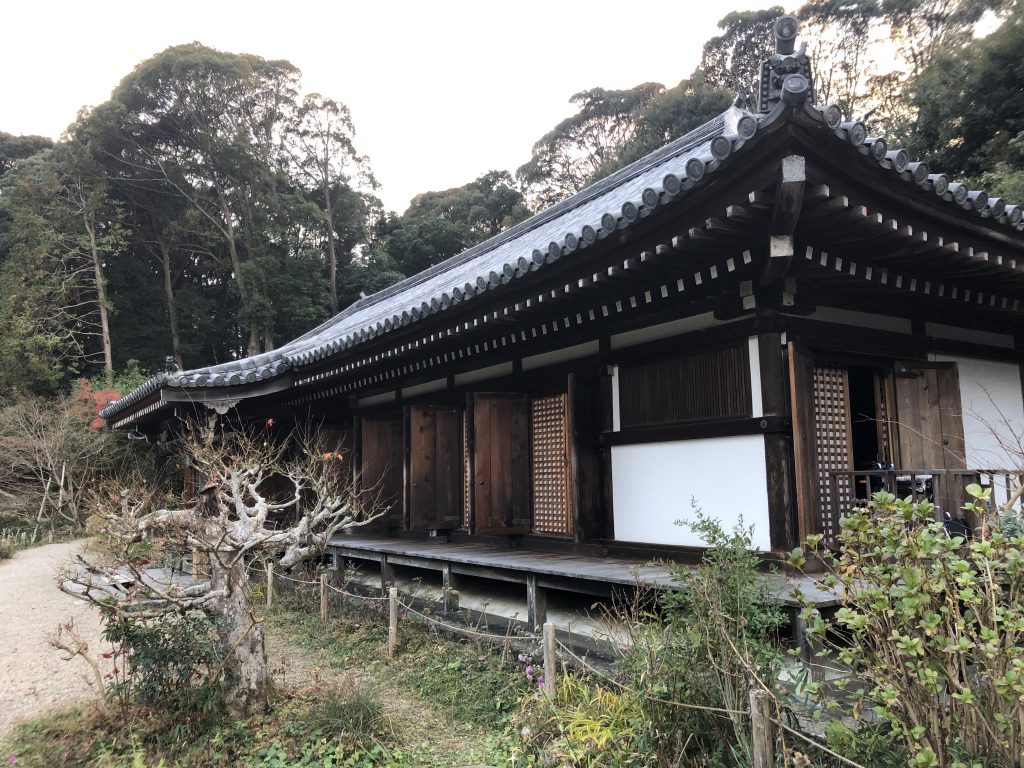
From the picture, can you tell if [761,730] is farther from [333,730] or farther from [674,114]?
[674,114]

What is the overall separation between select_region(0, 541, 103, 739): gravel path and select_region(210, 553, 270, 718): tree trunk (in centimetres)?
110

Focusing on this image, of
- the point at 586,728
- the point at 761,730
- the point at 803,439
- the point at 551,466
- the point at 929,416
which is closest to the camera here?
the point at 761,730

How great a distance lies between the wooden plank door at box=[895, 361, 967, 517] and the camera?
5.95 metres

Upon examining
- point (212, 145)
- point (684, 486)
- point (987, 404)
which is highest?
point (212, 145)

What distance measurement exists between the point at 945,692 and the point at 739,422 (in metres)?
2.79

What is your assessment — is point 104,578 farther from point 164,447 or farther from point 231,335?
point 231,335

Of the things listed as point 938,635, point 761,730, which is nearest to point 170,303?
point 761,730

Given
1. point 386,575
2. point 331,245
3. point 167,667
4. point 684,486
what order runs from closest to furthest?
point 167,667, point 684,486, point 386,575, point 331,245

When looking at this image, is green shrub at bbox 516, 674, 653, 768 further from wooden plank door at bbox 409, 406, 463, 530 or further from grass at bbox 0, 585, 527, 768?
wooden plank door at bbox 409, 406, 463, 530

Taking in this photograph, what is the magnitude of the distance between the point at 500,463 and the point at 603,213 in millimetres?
2893

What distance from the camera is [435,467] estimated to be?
28.7 feet

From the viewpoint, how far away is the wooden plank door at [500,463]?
7547 mm

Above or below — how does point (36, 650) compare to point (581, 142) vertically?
below

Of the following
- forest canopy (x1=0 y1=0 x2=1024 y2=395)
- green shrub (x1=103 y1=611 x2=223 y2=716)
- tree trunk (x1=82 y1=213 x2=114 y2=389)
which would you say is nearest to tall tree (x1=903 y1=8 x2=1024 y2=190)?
forest canopy (x1=0 y1=0 x2=1024 y2=395)
